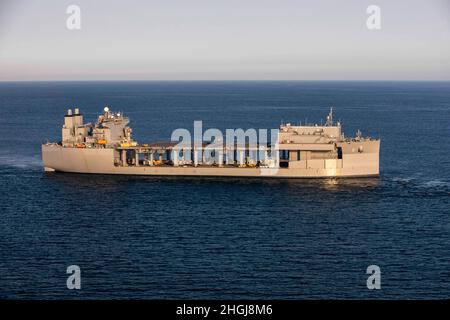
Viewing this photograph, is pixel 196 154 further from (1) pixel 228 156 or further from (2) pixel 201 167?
(1) pixel 228 156

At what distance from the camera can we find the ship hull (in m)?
67.2

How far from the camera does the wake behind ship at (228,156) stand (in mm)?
67375

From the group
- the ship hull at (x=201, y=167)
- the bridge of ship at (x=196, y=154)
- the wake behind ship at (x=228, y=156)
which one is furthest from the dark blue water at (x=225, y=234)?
the bridge of ship at (x=196, y=154)

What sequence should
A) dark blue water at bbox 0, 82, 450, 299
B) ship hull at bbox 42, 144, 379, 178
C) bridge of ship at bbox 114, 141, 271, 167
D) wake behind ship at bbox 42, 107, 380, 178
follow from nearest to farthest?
dark blue water at bbox 0, 82, 450, 299
ship hull at bbox 42, 144, 379, 178
wake behind ship at bbox 42, 107, 380, 178
bridge of ship at bbox 114, 141, 271, 167

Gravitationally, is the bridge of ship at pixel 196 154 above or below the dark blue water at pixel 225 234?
above

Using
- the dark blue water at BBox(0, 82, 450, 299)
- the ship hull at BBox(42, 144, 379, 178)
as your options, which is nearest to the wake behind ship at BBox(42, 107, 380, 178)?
the ship hull at BBox(42, 144, 379, 178)

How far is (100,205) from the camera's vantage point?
55250 millimetres

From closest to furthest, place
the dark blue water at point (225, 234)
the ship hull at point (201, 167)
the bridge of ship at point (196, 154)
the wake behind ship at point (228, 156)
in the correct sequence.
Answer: the dark blue water at point (225, 234), the ship hull at point (201, 167), the wake behind ship at point (228, 156), the bridge of ship at point (196, 154)

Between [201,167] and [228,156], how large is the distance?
22.9 feet

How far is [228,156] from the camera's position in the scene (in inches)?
2955

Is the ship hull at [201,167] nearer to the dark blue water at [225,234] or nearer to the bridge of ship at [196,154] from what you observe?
the bridge of ship at [196,154]

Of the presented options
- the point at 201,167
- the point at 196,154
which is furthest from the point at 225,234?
the point at 196,154

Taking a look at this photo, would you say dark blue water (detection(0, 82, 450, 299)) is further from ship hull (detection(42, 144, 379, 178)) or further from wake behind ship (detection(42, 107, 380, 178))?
wake behind ship (detection(42, 107, 380, 178))

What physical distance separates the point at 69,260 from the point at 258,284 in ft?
38.0
